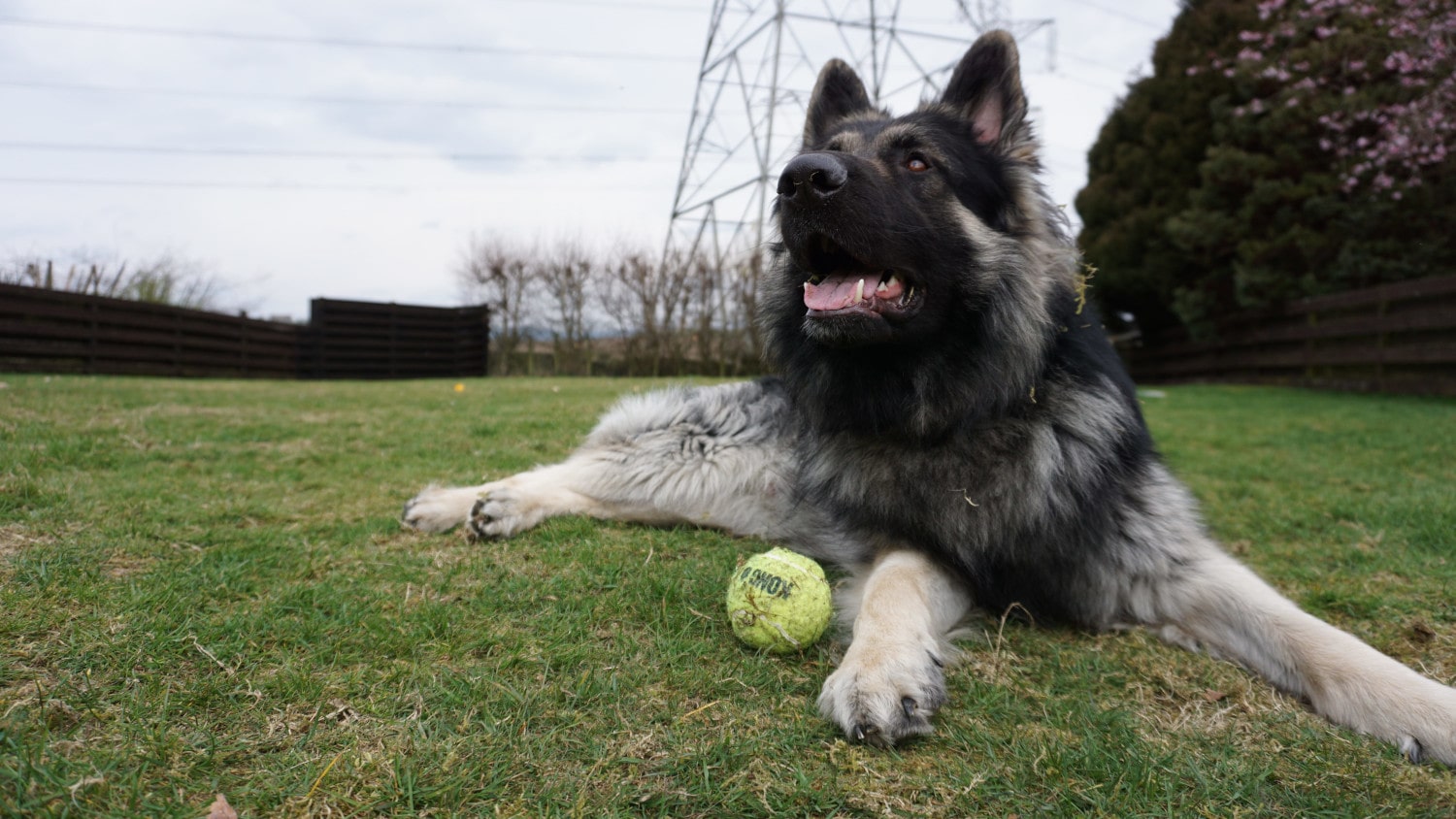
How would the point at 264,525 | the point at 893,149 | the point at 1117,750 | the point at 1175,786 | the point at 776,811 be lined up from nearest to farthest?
the point at 776,811
the point at 1175,786
the point at 1117,750
the point at 893,149
the point at 264,525

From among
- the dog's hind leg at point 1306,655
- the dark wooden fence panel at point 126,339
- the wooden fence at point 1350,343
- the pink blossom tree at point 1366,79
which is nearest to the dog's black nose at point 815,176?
the dog's hind leg at point 1306,655

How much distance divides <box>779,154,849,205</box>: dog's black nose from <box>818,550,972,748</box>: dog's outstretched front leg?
1.36m

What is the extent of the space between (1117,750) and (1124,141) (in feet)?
78.1

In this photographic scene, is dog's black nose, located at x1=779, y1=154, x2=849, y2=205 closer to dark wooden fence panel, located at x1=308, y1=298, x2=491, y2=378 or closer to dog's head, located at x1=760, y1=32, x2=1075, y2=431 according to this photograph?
dog's head, located at x1=760, y1=32, x2=1075, y2=431

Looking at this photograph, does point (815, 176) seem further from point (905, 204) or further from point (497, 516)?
point (497, 516)

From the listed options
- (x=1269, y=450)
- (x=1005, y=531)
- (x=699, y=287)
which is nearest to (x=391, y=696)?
(x=1005, y=531)

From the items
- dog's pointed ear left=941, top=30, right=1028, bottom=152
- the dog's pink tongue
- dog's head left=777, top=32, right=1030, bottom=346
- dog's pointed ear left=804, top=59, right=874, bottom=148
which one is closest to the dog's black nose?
dog's head left=777, top=32, right=1030, bottom=346

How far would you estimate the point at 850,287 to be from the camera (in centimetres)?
283

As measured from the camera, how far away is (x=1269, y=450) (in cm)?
775

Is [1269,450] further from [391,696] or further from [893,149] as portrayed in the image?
[391,696]

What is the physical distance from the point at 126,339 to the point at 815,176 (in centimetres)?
2261

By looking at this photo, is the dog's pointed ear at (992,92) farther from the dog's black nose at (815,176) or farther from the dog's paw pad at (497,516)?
the dog's paw pad at (497,516)

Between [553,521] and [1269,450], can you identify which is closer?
[553,521]

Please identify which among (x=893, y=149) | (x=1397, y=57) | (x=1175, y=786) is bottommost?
(x=1175, y=786)
